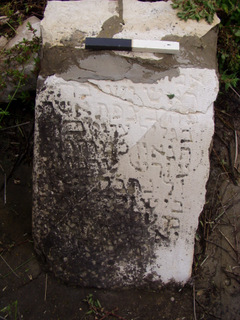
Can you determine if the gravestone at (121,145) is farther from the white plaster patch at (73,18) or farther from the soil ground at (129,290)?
the soil ground at (129,290)

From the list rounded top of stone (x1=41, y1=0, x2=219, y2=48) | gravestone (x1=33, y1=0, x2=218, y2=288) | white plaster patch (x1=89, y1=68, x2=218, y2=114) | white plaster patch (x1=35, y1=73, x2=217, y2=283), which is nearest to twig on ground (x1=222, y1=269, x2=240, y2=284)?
gravestone (x1=33, y1=0, x2=218, y2=288)

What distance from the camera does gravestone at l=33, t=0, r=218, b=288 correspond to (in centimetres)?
183

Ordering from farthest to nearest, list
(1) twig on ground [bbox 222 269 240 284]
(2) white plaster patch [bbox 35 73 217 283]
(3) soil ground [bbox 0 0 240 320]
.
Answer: (1) twig on ground [bbox 222 269 240 284] → (3) soil ground [bbox 0 0 240 320] → (2) white plaster patch [bbox 35 73 217 283]

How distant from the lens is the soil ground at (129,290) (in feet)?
6.60

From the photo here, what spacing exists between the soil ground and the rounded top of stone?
681 mm

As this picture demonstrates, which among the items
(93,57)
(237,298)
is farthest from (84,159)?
(237,298)

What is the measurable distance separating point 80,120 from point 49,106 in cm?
18

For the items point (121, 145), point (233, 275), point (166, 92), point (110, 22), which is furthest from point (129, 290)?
point (110, 22)

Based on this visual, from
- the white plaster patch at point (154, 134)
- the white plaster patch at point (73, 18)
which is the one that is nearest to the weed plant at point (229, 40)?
the white plaster patch at point (154, 134)

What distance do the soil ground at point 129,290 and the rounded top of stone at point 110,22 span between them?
0.68 meters

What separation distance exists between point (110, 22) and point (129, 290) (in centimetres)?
149

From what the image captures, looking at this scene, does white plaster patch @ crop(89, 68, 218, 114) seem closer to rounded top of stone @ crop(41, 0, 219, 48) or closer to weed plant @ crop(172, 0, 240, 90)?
rounded top of stone @ crop(41, 0, 219, 48)

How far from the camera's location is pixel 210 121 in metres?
1.84

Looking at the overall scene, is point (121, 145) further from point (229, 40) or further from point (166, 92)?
point (229, 40)
